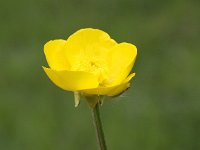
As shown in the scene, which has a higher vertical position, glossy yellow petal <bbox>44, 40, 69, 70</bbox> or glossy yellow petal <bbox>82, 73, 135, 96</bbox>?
glossy yellow petal <bbox>44, 40, 69, 70</bbox>

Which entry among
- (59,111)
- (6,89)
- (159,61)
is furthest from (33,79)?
(159,61)

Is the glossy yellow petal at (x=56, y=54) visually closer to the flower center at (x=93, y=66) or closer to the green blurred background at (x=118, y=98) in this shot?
the flower center at (x=93, y=66)

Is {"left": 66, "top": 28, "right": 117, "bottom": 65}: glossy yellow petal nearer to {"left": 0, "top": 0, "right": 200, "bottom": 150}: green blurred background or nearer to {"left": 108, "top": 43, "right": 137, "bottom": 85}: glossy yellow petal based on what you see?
{"left": 108, "top": 43, "right": 137, "bottom": 85}: glossy yellow petal

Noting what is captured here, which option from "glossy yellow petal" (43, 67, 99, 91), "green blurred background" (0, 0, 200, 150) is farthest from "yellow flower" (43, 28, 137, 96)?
"green blurred background" (0, 0, 200, 150)

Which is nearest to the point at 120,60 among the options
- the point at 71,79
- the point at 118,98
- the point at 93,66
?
the point at 93,66

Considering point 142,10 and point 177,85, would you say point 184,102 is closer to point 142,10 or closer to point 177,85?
point 177,85

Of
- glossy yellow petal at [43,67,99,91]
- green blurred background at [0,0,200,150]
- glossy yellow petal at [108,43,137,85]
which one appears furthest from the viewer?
green blurred background at [0,0,200,150]

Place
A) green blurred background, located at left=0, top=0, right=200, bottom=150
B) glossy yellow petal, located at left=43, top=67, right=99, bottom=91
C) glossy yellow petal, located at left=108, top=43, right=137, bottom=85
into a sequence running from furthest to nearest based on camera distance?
green blurred background, located at left=0, top=0, right=200, bottom=150, glossy yellow petal, located at left=108, top=43, right=137, bottom=85, glossy yellow petal, located at left=43, top=67, right=99, bottom=91

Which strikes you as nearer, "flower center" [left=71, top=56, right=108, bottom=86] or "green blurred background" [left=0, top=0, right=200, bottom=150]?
"flower center" [left=71, top=56, right=108, bottom=86]
